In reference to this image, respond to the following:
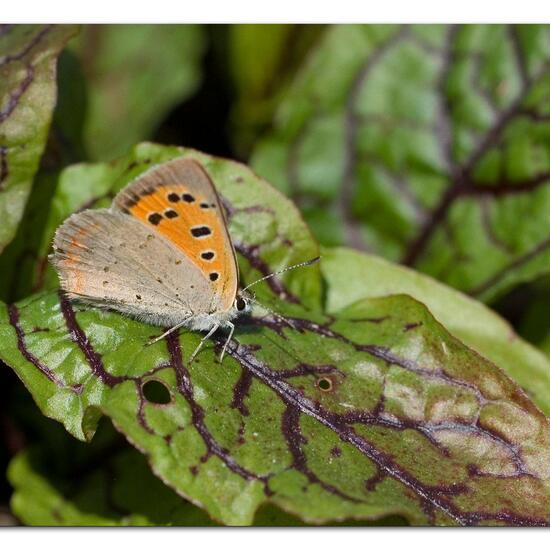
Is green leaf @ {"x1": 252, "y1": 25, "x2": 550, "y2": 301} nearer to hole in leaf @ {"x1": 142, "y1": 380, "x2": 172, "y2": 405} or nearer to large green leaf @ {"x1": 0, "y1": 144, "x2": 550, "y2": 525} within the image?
large green leaf @ {"x1": 0, "y1": 144, "x2": 550, "y2": 525}

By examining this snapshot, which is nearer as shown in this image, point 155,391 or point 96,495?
point 155,391

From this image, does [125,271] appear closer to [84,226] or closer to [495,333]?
[84,226]

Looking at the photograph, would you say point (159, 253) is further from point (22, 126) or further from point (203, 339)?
point (22, 126)

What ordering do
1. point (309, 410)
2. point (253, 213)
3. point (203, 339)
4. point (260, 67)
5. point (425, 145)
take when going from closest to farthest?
1. point (309, 410)
2. point (203, 339)
3. point (253, 213)
4. point (425, 145)
5. point (260, 67)

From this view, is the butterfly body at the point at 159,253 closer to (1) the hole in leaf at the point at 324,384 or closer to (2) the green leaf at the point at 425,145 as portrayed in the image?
(1) the hole in leaf at the point at 324,384

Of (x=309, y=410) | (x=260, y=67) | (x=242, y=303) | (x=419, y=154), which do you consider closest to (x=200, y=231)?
(x=242, y=303)

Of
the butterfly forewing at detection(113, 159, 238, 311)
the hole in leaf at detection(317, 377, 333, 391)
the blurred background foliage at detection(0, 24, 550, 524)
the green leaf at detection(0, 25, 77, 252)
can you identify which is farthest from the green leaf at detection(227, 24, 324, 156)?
the hole in leaf at detection(317, 377, 333, 391)
